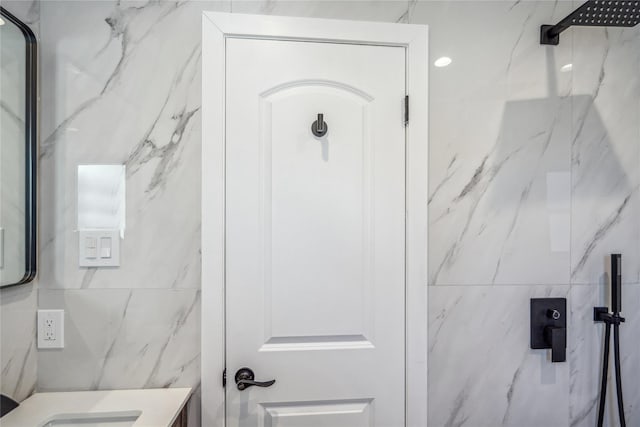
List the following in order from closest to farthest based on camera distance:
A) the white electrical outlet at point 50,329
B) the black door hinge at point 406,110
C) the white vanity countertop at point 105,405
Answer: the white vanity countertop at point 105,405
the white electrical outlet at point 50,329
the black door hinge at point 406,110

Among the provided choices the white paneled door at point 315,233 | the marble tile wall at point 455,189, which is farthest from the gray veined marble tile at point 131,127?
the white paneled door at point 315,233

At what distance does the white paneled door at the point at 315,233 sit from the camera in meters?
1.22

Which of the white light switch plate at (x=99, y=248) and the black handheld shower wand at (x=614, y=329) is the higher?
the white light switch plate at (x=99, y=248)

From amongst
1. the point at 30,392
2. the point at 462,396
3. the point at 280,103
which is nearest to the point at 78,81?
the point at 280,103

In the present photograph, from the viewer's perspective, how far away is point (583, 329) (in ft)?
4.44

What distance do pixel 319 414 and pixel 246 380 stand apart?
11.5 inches

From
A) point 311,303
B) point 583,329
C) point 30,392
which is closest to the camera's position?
point 30,392

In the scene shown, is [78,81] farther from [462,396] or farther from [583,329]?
[583,329]

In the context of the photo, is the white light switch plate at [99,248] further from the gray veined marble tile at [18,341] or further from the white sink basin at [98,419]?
the white sink basin at [98,419]

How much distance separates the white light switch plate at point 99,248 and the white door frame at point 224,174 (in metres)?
0.31

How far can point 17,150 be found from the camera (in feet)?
3.58

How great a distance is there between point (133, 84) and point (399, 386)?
4.69 feet

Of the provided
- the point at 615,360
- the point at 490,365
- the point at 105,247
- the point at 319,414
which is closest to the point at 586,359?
the point at 615,360

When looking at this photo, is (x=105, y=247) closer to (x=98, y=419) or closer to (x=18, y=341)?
(x=18, y=341)
